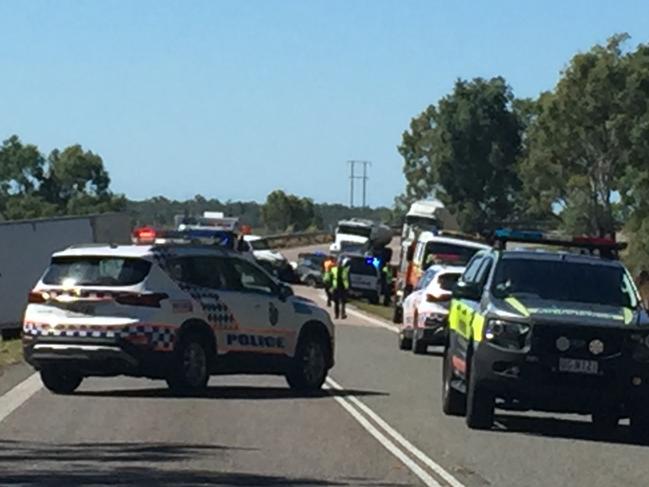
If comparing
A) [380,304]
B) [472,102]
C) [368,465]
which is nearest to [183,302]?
[368,465]

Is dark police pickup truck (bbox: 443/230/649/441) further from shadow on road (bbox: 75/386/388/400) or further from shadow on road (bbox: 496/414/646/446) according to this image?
shadow on road (bbox: 75/386/388/400)

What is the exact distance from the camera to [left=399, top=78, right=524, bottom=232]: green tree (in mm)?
112375

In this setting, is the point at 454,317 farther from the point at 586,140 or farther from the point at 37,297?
the point at 586,140

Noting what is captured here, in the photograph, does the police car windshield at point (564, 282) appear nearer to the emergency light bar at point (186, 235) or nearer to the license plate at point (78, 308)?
the license plate at point (78, 308)

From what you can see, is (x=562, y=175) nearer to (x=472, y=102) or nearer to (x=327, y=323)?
(x=472, y=102)

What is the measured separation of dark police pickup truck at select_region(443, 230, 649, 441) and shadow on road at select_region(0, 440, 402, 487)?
297 centimetres

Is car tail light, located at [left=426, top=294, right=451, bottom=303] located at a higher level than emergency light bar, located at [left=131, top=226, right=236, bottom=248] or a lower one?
lower

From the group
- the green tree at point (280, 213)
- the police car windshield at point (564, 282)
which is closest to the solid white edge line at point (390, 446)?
the police car windshield at point (564, 282)

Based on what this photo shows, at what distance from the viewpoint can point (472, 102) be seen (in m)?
113

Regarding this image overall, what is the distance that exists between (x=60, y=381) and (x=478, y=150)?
9237 centimetres

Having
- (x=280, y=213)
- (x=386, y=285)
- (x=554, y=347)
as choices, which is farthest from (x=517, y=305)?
(x=280, y=213)

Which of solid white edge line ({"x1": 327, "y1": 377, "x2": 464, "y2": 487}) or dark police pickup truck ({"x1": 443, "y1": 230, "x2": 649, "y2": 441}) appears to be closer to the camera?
solid white edge line ({"x1": 327, "y1": 377, "x2": 464, "y2": 487})

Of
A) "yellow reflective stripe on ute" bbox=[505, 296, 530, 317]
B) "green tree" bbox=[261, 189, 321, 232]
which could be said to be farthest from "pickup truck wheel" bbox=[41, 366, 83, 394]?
"green tree" bbox=[261, 189, 321, 232]

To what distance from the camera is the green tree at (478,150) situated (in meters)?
112
